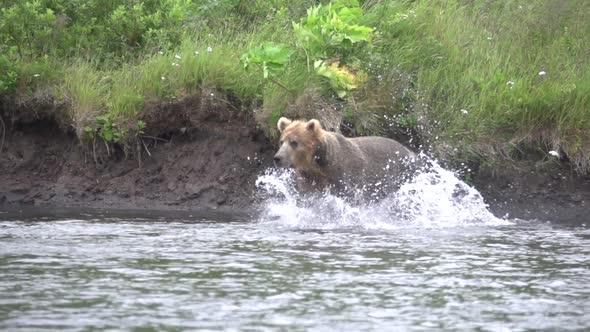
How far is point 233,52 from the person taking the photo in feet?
43.6

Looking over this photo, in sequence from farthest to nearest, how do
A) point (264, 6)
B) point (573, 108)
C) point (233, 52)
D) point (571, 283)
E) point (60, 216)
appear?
1. point (264, 6)
2. point (233, 52)
3. point (573, 108)
4. point (60, 216)
5. point (571, 283)

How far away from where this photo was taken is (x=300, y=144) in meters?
11.4

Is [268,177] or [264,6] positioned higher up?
[264,6]

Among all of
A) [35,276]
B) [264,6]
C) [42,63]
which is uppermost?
[264,6]

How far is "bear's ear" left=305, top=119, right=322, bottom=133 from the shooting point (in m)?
11.4

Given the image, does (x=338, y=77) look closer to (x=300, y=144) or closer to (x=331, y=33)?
(x=331, y=33)

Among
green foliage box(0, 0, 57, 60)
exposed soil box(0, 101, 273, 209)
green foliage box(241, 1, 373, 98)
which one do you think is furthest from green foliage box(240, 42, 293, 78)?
green foliage box(0, 0, 57, 60)

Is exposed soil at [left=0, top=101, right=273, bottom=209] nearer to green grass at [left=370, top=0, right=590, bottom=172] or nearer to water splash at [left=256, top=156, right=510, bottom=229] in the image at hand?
water splash at [left=256, top=156, right=510, bottom=229]

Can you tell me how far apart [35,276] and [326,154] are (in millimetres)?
4548

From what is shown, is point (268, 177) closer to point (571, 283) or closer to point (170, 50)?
point (170, 50)

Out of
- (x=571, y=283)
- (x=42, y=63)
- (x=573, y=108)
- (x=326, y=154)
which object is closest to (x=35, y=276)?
(x=571, y=283)

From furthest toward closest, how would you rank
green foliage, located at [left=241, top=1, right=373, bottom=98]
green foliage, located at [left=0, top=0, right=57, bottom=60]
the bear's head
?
green foliage, located at [left=0, top=0, right=57, bottom=60] < green foliage, located at [left=241, top=1, right=373, bottom=98] < the bear's head

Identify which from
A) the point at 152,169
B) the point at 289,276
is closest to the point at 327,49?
the point at 152,169

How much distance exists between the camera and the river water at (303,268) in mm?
Result: 6562
